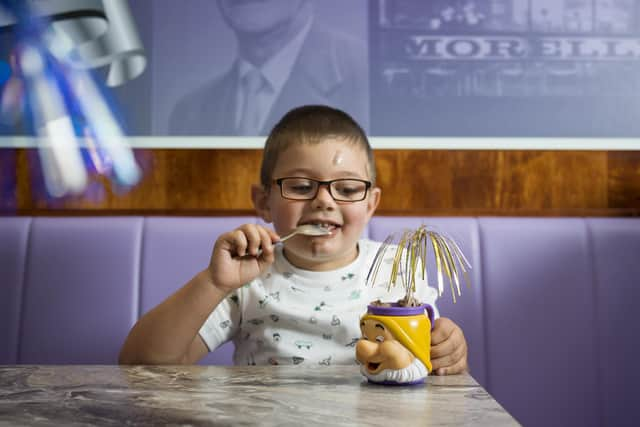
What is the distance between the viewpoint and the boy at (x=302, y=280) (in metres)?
0.89

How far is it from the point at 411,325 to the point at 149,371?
0.31m

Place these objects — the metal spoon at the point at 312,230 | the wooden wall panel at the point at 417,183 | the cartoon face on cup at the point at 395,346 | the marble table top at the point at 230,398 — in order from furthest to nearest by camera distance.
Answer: the wooden wall panel at the point at 417,183, the metal spoon at the point at 312,230, the cartoon face on cup at the point at 395,346, the marble table top at the point at 230,398

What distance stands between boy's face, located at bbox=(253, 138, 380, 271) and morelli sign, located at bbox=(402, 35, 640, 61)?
1.54ft

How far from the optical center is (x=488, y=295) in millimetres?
1237

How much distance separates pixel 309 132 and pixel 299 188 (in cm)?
11

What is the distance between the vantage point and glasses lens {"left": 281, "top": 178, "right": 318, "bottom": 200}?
0.95m

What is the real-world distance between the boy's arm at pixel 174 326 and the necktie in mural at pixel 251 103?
0.61m

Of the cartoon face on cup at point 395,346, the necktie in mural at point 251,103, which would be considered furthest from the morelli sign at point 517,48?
the cartoon face on cup at point 395,346

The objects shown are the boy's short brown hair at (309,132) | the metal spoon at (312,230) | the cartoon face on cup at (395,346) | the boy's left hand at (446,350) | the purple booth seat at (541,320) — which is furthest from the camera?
the purple booth seat at (541,320)

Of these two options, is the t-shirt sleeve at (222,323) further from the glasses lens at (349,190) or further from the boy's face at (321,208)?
the glasses lens at (349,190)

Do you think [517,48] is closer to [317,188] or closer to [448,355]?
[317,188]

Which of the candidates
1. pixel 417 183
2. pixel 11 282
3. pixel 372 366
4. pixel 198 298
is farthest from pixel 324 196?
pixel 11 282

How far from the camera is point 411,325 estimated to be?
611 millimetres

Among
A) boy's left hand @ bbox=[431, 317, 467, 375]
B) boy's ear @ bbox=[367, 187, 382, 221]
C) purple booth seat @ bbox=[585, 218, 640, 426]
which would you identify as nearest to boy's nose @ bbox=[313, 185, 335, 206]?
boy's ear @ bbox=[367, 187, 382, 221]
